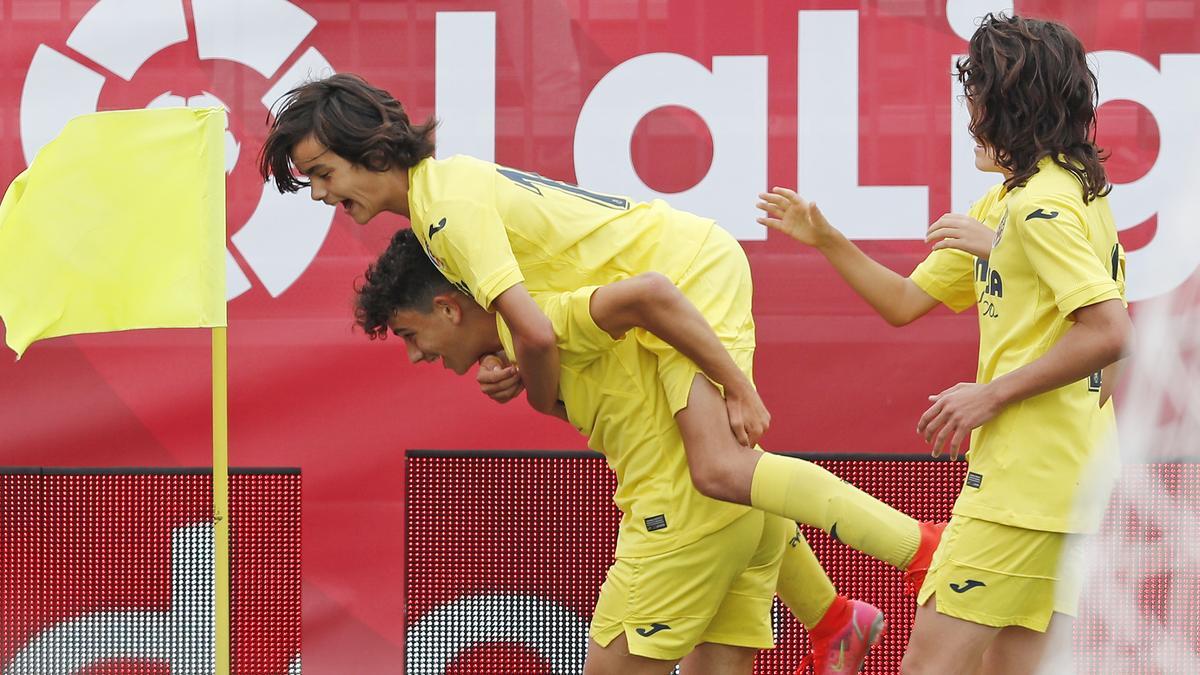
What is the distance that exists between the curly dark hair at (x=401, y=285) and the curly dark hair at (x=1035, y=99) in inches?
43.6

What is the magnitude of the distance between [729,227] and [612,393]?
103cm

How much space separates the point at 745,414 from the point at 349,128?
36.4 inches

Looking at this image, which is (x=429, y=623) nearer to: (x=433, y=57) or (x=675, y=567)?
(x=675, y=567)

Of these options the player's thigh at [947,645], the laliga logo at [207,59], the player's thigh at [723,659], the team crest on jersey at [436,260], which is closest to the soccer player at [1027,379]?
the player's thigh at [947,645]

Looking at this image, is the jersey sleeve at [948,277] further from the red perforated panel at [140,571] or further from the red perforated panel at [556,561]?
the red perforated panel at [140,571]

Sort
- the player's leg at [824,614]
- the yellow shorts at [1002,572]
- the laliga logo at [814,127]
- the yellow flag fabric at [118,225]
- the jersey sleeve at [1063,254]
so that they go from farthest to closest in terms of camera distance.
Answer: the laliga logo at [814,127]
the yellow flag fabric at [118,225]
the player's leg at [824,614]
the yellow shorts at [1002,572]
the jersey sleeve at [1063,254]

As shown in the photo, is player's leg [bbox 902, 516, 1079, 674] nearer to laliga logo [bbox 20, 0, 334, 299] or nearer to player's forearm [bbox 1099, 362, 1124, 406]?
player's forearm [bbox 1099, 362, 1124, 406]

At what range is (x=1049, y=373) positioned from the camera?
2.33 m

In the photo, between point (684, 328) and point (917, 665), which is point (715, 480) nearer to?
point (684, 328)

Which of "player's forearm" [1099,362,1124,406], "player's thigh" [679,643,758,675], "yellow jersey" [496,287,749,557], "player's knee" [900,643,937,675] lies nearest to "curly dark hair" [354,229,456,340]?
"yellow jersey" [496,287,749,557]

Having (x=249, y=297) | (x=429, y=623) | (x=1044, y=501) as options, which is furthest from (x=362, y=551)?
(x=1044, y=501)

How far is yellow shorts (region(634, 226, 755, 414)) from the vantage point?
263cm

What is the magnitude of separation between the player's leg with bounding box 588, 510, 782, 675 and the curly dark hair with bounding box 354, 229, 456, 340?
2.20 feet

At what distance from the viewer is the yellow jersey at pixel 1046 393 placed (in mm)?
2340
